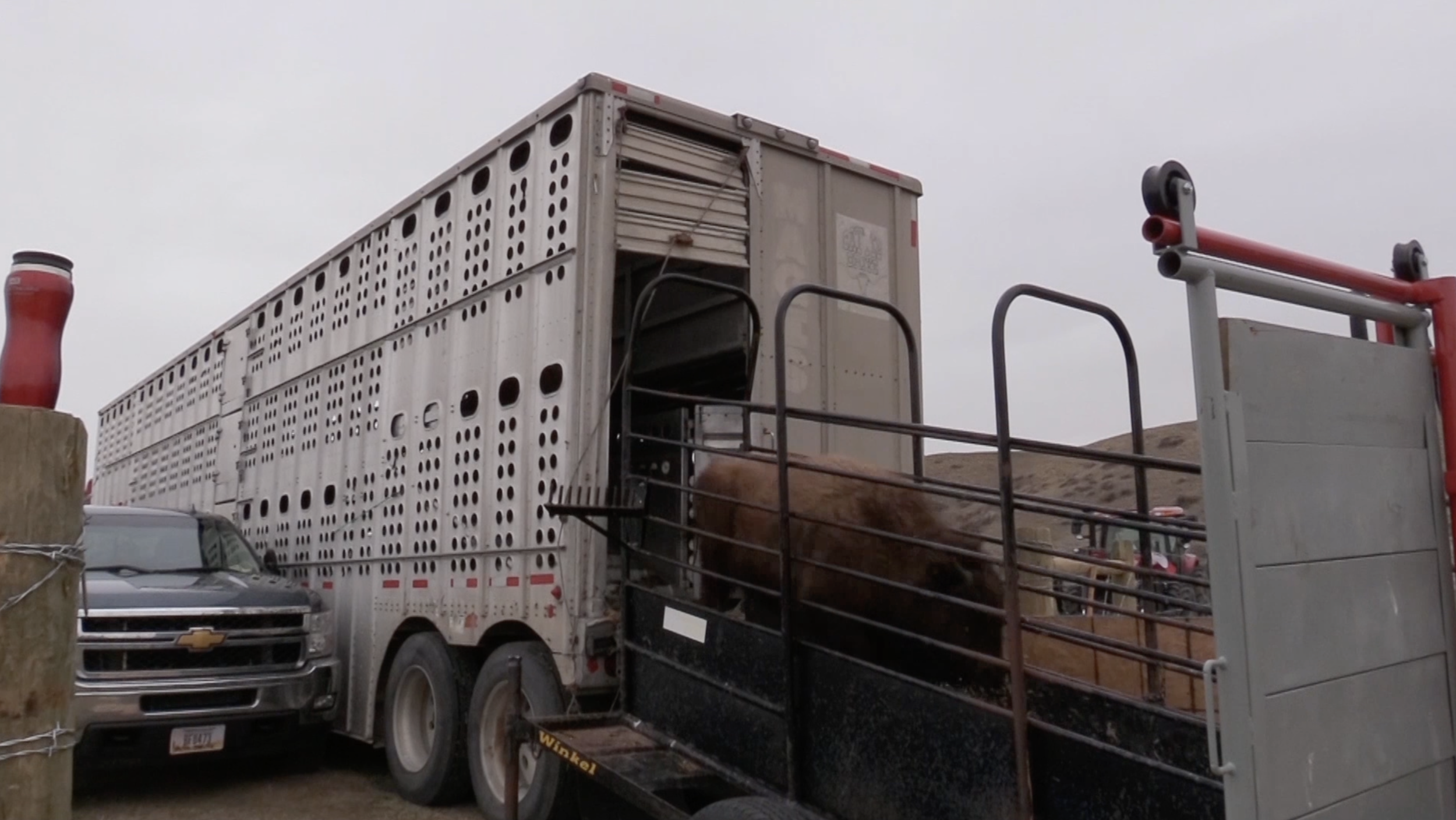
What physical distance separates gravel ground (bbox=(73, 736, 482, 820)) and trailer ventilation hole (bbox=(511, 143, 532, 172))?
157 inches

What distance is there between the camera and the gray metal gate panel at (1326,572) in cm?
231

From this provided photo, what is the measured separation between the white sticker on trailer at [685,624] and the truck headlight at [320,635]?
4.36 metres

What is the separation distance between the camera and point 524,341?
646cm

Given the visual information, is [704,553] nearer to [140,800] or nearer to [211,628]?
[211,628]

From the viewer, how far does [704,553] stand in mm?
5207

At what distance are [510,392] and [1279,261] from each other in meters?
4.72

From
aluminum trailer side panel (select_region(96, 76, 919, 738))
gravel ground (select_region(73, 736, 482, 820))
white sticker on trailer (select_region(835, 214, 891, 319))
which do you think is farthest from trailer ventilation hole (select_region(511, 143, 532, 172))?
gravel ground (select_region(73, 736, 482, 820))

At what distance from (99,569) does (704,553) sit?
18.6 feet

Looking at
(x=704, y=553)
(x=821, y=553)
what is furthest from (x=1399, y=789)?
(x=704, y=553)

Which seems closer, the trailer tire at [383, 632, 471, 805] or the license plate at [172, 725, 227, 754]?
the trailer tire at [383, 632, 471, 805]

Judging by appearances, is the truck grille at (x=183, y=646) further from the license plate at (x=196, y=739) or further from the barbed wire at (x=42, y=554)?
the barbed wire at (x=42, y=554)

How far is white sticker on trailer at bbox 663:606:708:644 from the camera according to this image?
4.84 meters

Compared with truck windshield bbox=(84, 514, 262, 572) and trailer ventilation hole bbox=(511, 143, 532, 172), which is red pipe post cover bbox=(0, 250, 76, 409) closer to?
trailer ventilation hole bbox=(511, 143, 532, 172)

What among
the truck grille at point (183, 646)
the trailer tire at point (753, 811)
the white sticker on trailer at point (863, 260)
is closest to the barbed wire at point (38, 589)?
the trailer tire at point (753, 811)
